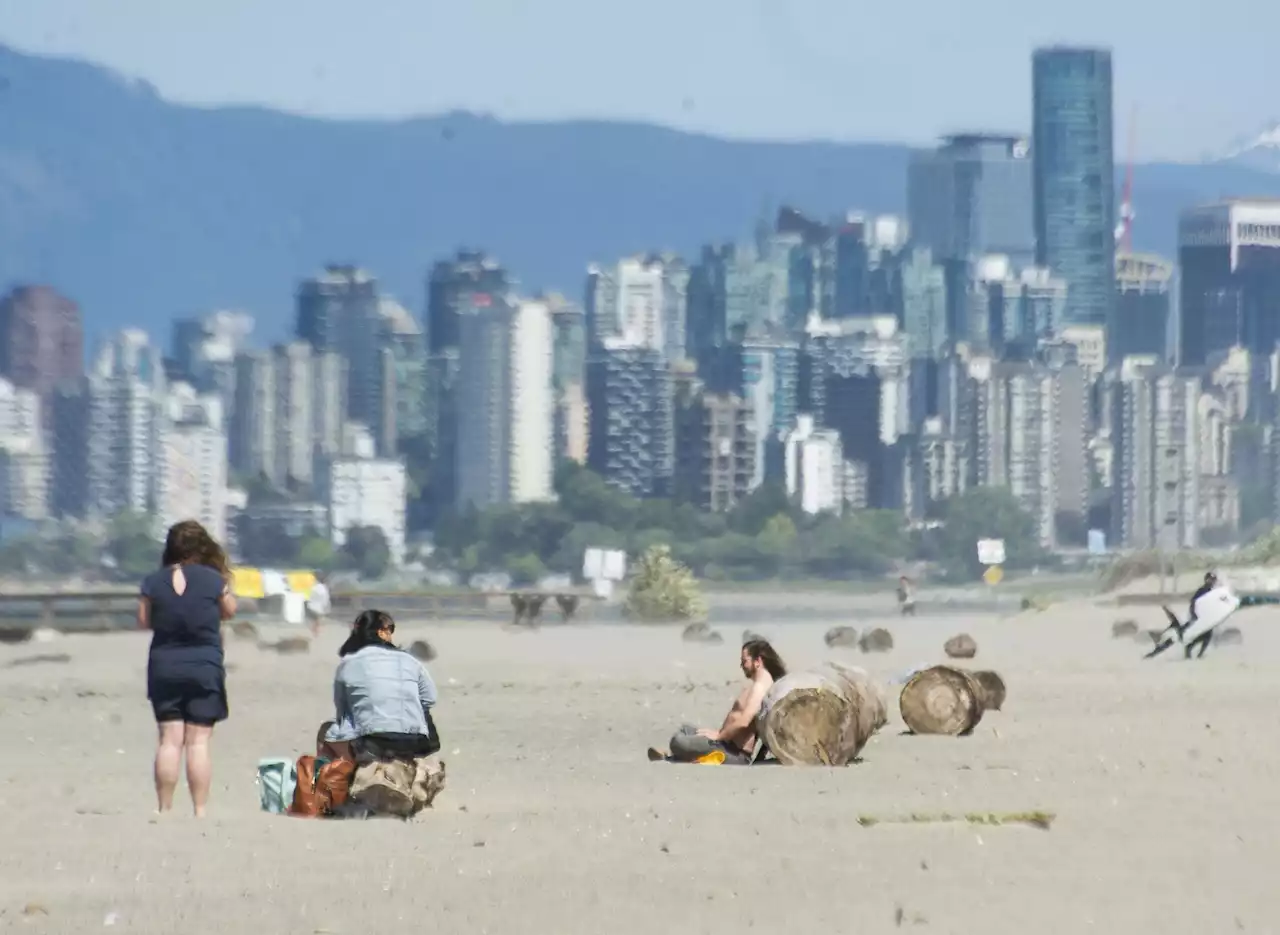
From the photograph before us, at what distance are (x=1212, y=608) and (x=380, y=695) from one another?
19.8 metres

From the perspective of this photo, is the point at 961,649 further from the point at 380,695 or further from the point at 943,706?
the point at 380,695

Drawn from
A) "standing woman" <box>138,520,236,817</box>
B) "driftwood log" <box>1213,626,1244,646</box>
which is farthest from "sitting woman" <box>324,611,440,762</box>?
"driftwood log" <box>1213,626,1244,646</box>

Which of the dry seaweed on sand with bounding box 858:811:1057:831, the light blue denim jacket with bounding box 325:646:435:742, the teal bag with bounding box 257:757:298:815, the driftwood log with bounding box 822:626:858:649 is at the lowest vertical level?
the driftwood log with bounding box 822:626:858:649

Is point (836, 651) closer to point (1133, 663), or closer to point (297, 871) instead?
point (1133, 663)

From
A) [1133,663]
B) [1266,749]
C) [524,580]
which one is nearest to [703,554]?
[524,580]

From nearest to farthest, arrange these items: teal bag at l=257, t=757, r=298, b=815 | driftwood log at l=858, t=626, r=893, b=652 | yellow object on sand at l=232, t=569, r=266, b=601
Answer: teal bag at l=257, t=757, r=298, b=815
driftwood log at l=858, t=626, r=893, b=652
yellow object on sand at l=232, t=569, r=266, b=601

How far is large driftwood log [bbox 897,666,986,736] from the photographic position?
66.0ft

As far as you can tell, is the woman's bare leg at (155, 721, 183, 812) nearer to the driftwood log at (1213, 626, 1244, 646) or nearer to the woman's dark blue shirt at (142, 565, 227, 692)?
the woman's dark blue shirt at (142, 565, 227, 692)

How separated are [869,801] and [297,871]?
3.95m

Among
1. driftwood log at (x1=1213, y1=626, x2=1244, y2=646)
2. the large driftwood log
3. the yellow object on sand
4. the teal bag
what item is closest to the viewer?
the teal bag

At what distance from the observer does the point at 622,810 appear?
48.6 feet

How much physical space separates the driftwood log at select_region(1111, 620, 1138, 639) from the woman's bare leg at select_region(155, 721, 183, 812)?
30760 millimetres

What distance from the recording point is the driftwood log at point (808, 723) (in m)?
17.0

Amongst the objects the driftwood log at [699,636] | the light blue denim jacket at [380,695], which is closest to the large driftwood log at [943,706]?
the light blue denim jacket at [380,695]
